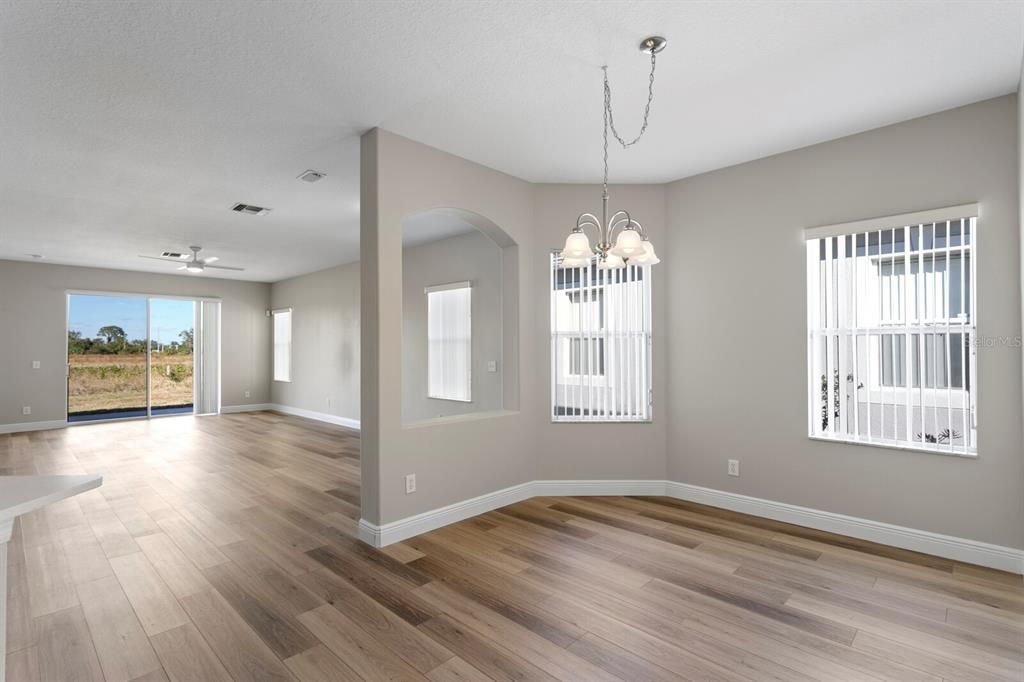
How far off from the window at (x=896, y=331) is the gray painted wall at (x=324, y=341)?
21.9 feet

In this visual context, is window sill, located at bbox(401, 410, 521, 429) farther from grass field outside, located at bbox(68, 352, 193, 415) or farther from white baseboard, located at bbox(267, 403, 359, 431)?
grass field outside, located at bbox(68, 352, 193, 415)

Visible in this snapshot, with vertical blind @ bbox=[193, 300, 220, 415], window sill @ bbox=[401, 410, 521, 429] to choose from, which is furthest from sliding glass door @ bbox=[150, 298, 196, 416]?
window sill @ bbox=[401, 410, 521, 429]

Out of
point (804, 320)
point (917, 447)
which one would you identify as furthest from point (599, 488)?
point (917, 447)

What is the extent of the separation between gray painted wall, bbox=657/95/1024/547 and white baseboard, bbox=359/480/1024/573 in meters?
0.07

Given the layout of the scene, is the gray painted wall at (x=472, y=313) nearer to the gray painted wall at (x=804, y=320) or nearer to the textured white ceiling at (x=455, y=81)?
the textured white ceiling at (x=455, y=81)

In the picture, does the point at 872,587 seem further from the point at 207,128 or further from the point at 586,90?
the point at 207,128

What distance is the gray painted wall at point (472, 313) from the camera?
5.98 metres

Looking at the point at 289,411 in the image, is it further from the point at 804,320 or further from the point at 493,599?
the point at 804,320

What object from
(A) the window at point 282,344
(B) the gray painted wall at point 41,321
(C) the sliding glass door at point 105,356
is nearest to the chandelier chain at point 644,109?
(A) the window at point 282,344

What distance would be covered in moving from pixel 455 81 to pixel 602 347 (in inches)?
101

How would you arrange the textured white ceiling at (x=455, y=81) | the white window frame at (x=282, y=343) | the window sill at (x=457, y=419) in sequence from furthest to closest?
the white window frame at (x=282, y=343) → the window sill at (x=457, y=419) → the textured white ceiling at (x=455, y=81)

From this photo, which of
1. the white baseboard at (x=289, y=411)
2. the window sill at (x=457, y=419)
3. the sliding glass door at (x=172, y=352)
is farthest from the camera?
the sliding glass door at (x=172, y=352)

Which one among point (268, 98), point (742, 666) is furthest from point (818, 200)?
point (268, 98)

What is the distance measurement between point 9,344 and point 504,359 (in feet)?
27.8
